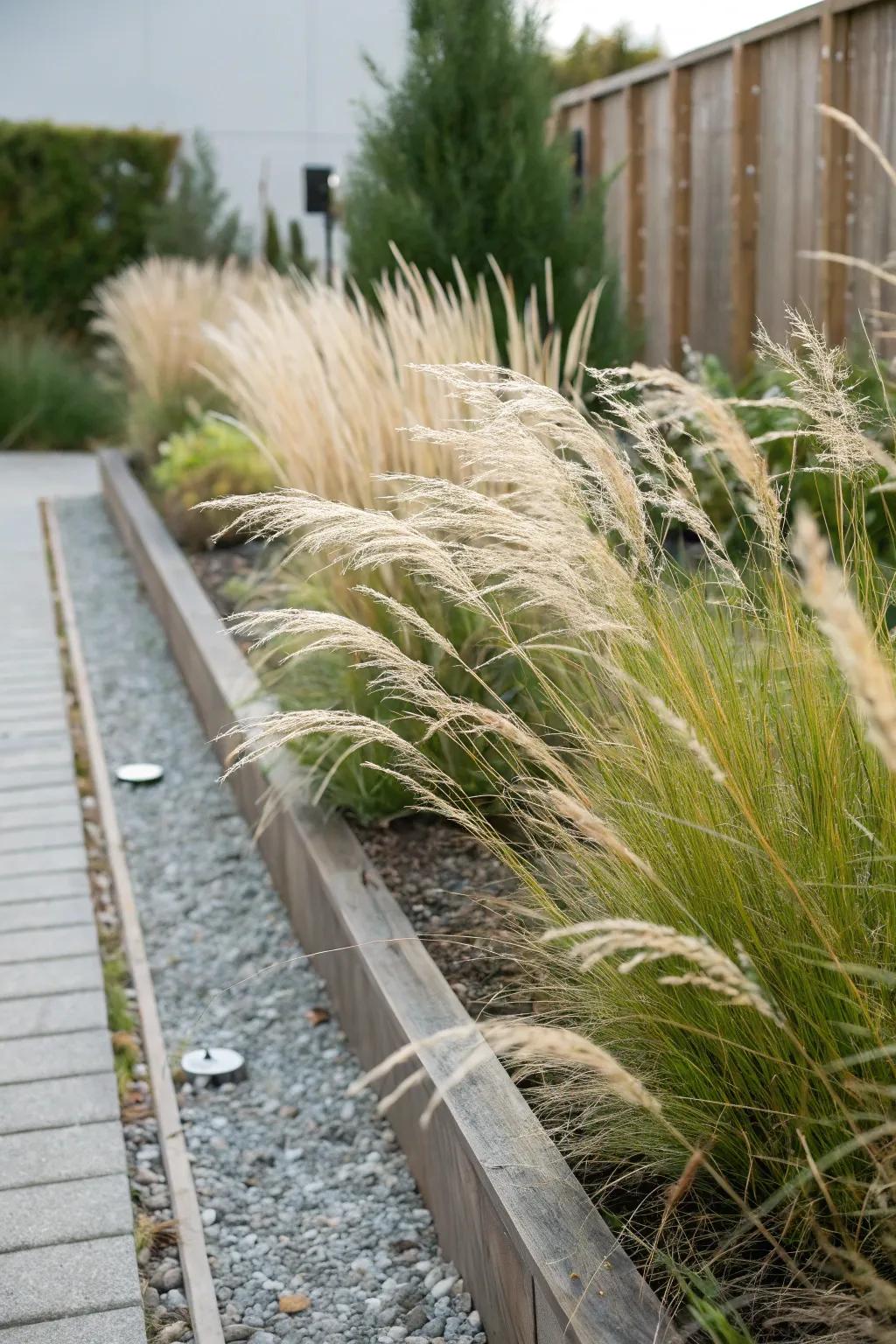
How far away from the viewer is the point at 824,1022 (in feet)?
4.42

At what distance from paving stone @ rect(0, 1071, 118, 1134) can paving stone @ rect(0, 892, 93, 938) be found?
2.02 ft

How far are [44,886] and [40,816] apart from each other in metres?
0.45

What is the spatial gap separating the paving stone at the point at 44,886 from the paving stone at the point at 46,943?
18 centimetres

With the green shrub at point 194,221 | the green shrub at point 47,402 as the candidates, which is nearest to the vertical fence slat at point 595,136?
the green shrub at point 47,402

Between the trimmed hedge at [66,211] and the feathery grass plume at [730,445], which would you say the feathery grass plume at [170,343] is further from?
the feathery grass plume at [730,445]

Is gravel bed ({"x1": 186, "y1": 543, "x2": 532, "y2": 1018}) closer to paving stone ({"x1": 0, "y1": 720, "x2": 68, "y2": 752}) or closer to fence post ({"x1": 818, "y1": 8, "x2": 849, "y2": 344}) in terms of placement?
paving stone ({"x1": 0, "y1": 720, "x2": 68, "y2": 752})

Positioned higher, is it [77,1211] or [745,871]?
[745,871]

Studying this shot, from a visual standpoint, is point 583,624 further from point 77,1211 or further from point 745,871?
point 77,1211

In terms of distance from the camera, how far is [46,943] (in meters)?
2.85

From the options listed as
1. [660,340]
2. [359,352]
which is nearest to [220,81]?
[660,340]

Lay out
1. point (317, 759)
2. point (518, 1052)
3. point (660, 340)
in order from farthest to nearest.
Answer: point (660, 340)
point (317, 759)
point (518, 1052)

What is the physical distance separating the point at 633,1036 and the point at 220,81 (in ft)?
46.9

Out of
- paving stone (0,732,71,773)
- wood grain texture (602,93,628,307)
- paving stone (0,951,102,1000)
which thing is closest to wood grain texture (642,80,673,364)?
wood grain texture (602,93,628,307)

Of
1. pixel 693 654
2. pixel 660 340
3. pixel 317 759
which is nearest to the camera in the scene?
pixel 693 654
